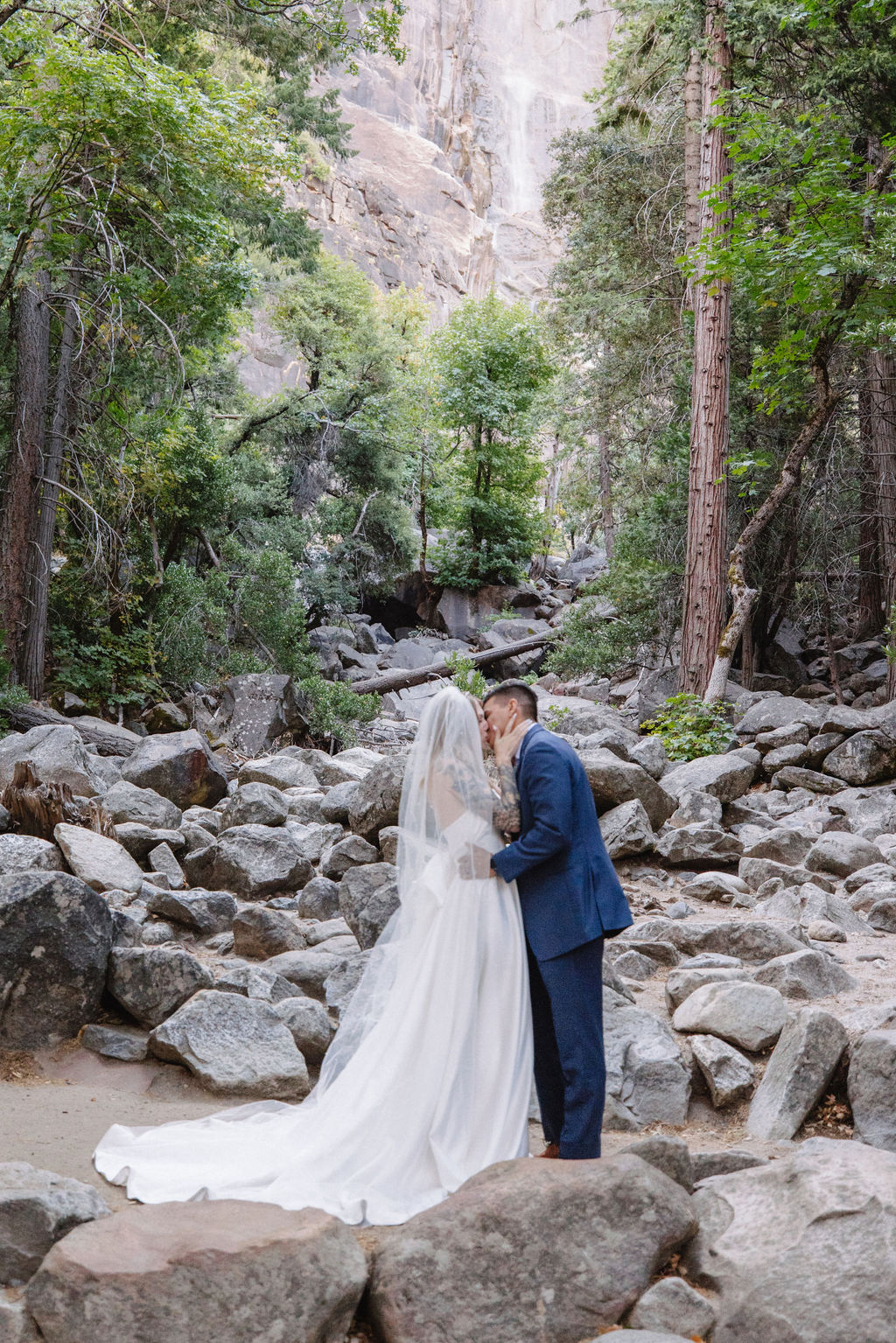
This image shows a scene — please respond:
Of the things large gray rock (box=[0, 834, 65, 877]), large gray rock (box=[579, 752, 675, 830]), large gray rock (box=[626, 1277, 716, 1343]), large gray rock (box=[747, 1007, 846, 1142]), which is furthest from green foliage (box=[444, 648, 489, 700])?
large gray rock (box=[626, 1277, 716, 1343])

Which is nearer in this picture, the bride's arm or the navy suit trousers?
the navy suit trousers

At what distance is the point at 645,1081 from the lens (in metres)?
4.34

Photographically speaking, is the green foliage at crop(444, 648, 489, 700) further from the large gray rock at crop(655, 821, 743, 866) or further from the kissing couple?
the kissing couple

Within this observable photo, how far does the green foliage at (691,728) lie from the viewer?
1084cm

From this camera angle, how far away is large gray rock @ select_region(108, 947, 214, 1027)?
4836 millimetres

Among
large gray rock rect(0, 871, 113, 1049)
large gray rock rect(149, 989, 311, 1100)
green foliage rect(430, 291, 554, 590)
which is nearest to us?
large gray rock rect(149, 989, 311, 1100)

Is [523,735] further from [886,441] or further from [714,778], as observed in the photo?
[886,441]

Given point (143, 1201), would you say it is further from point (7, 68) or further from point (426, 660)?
point (426, 660)

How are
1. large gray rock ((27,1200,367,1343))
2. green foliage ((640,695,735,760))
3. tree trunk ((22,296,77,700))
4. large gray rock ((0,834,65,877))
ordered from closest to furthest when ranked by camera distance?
large gray rock ((27,1200,367,1343)), large gray rock ((0,834,65,877)), green foliage ((640,695,735,760)), tree trunk ((22,296,77,700))

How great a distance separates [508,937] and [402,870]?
520mm

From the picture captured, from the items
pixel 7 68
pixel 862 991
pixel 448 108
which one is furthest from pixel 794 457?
pixel 448 108

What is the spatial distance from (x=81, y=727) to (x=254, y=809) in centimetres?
470

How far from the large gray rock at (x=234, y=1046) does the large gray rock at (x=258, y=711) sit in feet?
29.2

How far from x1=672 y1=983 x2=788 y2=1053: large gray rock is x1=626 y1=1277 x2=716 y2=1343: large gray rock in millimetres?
1966
